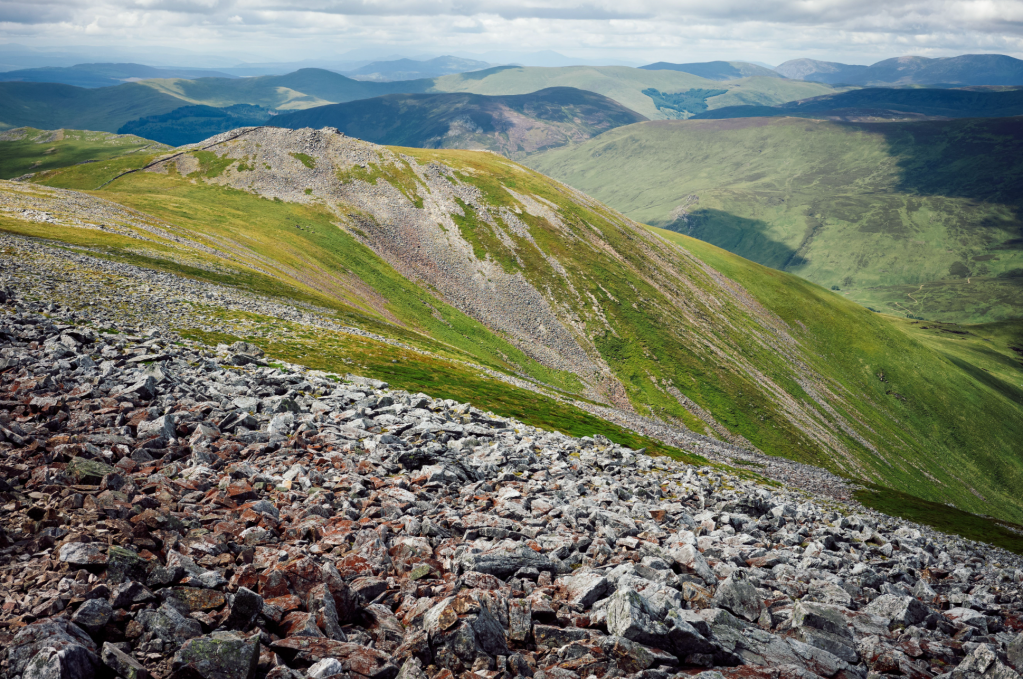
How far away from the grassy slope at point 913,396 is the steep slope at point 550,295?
0.79 m

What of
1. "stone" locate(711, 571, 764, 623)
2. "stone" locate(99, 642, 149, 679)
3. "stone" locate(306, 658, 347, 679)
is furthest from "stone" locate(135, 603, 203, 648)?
"stone" locate(711, 571, 764, 623)

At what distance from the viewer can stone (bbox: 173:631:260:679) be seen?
10938mm

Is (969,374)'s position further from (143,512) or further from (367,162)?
(143,512)

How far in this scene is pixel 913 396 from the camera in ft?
524

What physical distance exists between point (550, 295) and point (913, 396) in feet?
399

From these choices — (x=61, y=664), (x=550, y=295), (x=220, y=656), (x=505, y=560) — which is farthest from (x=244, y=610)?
(x=550, y=295)

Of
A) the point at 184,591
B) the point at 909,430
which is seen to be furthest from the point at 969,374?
the point at 184,591

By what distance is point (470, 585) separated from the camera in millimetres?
15828

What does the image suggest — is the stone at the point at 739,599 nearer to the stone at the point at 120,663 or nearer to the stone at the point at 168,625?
the stone at the point at 168,625

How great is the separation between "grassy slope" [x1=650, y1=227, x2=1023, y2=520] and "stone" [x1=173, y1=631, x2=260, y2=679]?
13689 cm

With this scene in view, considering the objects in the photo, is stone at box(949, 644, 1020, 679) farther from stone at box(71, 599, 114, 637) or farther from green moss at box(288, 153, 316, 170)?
green moss at box(288, 153, 316, 170)

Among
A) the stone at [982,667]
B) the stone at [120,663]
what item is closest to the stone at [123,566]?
the stone at [120,663]

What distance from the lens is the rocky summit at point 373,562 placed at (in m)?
12.2

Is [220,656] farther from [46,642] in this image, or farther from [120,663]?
[46,642]
